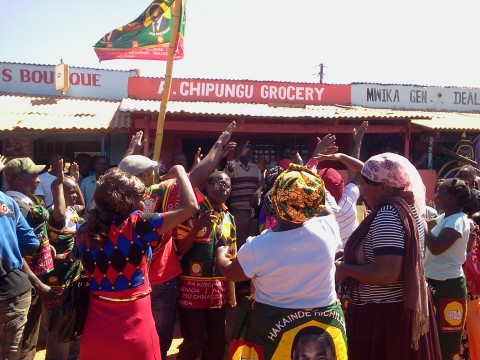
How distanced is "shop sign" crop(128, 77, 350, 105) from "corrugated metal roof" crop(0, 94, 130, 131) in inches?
35.3

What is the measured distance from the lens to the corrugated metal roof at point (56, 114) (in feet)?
24.8

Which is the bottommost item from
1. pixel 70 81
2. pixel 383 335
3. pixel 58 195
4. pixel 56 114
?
pixel 383 335

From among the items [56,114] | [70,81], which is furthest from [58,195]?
[70,81]

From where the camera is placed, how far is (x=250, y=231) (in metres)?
6.85

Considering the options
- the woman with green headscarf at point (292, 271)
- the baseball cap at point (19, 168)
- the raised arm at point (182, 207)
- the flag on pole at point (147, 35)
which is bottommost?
the woman with green headscarf at point (292, 271)

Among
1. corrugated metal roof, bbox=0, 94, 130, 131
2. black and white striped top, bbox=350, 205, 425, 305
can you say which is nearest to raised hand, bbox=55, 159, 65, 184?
black and white striped top, bbox=350, 205, 425, 305

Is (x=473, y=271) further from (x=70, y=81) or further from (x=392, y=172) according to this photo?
(x=70, y=81)

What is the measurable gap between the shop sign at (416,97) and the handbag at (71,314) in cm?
1181

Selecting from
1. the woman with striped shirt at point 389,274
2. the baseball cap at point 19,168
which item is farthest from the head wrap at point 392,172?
the baseball cap at point 19,168

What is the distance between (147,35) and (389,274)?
5.44 m

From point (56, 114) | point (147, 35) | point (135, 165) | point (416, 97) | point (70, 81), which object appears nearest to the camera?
point (135, 165)

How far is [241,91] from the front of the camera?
490 inches

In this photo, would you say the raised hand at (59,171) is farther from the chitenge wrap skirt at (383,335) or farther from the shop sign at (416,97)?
the shop sign at (416,97)

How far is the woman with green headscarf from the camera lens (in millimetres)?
2242
